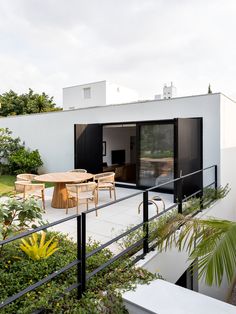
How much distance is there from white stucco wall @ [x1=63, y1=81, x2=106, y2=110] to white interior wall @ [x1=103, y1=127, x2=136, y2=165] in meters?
8.05

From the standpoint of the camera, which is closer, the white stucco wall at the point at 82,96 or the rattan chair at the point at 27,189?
the rattan chair at the point at 27,189

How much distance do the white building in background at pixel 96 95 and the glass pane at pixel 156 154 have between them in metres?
12.4

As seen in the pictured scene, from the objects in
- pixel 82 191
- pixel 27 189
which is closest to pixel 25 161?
pixel 27 189

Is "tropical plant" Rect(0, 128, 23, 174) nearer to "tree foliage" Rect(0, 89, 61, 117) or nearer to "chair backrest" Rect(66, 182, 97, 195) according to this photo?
"chair backrest" Rect(66, 182, 97, 195)

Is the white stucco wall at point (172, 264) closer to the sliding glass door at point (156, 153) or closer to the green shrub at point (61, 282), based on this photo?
the green shrub at point (61, 282)

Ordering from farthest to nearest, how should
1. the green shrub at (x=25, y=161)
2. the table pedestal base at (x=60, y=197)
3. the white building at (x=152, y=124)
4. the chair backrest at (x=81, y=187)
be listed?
the green shrub at (x=25, y=161), the white building at (x=152, y=124), the table pedestal base at (x=60, y=197), the chair backrest at (x=81, y=187)

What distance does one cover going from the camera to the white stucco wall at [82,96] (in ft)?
69.4

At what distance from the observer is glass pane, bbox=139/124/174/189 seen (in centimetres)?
862

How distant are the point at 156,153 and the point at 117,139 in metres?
4.32

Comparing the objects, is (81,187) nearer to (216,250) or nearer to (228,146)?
(216,250)

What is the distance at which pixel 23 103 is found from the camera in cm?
2866

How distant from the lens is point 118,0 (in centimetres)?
702

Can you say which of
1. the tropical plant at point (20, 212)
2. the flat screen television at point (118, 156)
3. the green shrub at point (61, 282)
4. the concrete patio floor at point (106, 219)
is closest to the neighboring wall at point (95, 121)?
the flat screen television at point (118, 156)

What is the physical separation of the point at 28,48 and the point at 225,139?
8538mm
